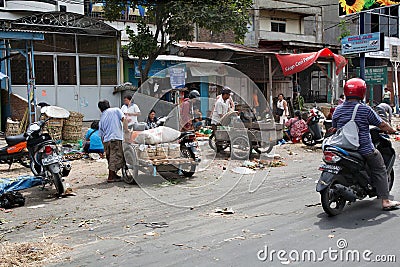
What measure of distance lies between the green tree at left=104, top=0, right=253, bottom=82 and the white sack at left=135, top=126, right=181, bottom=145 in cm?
775

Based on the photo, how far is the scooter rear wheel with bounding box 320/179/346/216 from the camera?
563 centimetres

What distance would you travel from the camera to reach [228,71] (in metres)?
17.3

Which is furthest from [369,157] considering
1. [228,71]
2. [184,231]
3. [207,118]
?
[228,71]

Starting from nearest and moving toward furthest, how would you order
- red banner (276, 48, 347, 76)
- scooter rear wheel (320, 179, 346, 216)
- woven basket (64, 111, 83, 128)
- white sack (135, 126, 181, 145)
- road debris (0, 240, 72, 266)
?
road debris (0, 240, 72, 266) < scooter rear wheel (320, 179, 346, 216) < white sack (135, 126, 181, 145) < woven basket (64, 111, 83, 128) < red banner (276, 48, 347, 76)

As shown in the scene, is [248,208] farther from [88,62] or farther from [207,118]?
[88,62]

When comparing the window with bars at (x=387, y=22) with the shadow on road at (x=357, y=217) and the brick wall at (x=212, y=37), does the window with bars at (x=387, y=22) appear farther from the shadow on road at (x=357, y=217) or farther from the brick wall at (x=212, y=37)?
the shadow on road at (x=357, y=217)

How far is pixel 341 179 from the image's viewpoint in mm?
5781

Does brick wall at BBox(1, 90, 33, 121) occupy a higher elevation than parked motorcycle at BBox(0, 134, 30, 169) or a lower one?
higher

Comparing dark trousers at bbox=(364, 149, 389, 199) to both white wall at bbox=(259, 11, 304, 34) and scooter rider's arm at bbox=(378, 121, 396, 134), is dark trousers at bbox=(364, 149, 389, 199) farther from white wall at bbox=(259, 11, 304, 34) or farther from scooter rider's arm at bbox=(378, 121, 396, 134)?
white wall at bbox=(259, 11, 304, 34)

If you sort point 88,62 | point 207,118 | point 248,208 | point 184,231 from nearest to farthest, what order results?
1. point 184,231
2. point 248,208
3. point 207,118
4. point 88,62

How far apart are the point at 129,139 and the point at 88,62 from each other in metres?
11.0

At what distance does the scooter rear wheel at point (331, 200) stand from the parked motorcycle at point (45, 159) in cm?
419

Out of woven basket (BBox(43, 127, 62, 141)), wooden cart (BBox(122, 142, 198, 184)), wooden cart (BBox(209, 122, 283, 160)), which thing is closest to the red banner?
wooden cart (BBox(209, 122, 283, 160))

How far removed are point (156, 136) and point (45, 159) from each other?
1915mm
